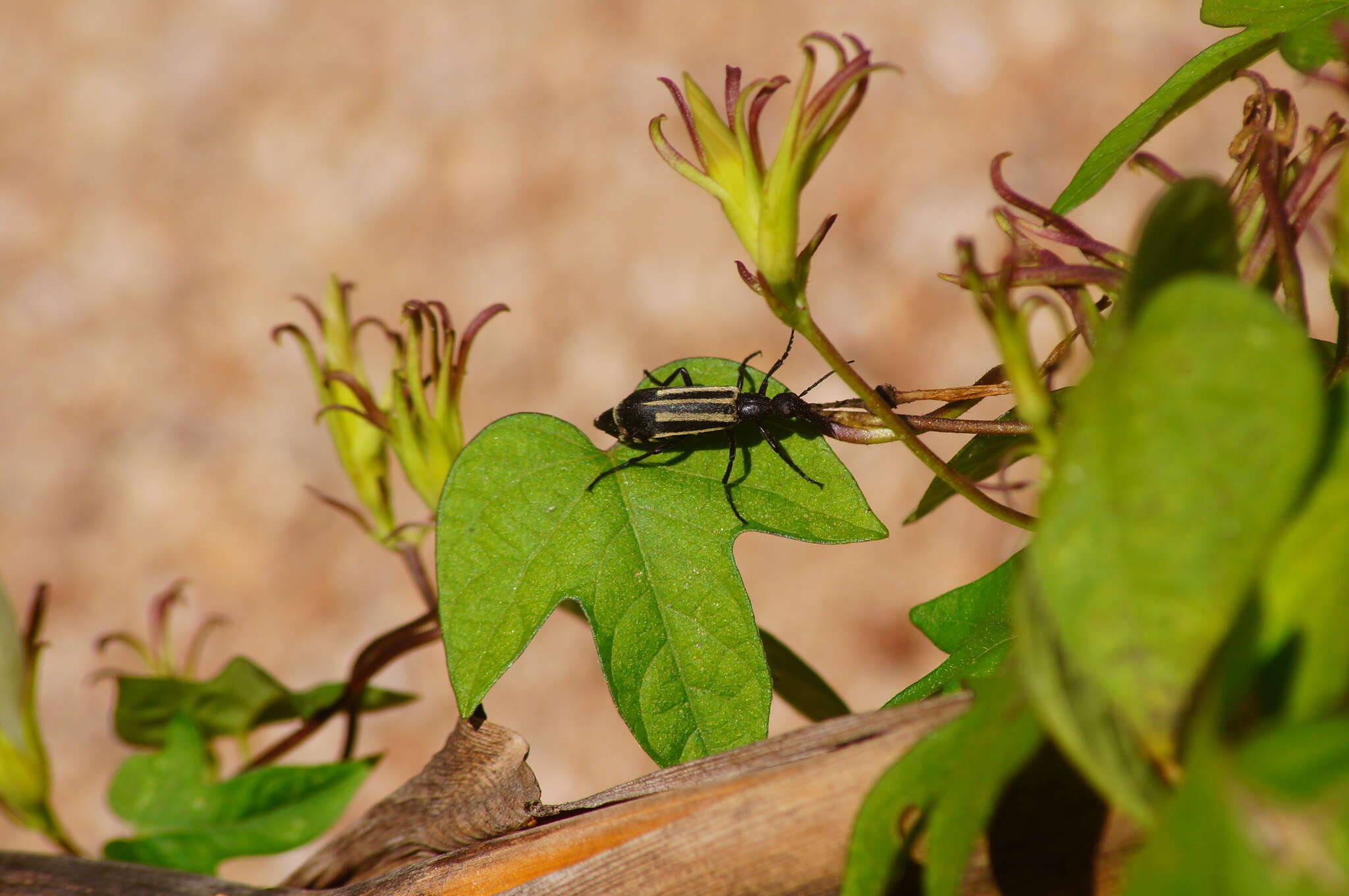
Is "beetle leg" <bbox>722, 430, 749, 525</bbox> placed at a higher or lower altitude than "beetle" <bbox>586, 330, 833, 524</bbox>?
lower

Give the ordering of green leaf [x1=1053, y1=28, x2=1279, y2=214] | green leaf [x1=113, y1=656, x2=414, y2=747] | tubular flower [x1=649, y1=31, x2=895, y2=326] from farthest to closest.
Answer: green leaf [x1=113, y1=656, x2=414, y2=747]
green leaf [x1=1053, y1=28, x2=1279, y2=214]
tubular flower [x1=649, y1=31, x2=895, y2=326]

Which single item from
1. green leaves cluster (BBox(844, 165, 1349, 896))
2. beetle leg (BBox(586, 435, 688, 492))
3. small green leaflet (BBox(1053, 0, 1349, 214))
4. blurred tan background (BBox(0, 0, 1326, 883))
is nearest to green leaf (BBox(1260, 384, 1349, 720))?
green leaves cluster (BBox(844, 165, 1349, 896))

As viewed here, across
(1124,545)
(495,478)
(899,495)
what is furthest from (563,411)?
(1124,545)

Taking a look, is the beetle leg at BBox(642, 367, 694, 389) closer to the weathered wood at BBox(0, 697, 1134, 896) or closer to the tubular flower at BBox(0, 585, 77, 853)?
the weathered wood at BBox(0, 697, 1134, 896)

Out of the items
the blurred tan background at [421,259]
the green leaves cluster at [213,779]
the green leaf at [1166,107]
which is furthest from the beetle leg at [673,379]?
the blurred tan background at [421,259]

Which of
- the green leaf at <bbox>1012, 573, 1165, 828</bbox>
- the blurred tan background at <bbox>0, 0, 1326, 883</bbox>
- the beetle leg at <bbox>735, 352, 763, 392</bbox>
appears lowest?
the green leaf at <bbox>1012, 573, 1165, 828</bbox>

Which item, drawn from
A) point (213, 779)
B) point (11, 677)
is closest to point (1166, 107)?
point (11, 677)
